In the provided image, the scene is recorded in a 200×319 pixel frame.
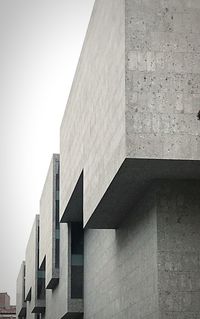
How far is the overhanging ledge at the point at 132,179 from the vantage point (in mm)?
20019

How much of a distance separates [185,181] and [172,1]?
5.16 m

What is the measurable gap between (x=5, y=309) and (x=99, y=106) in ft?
367

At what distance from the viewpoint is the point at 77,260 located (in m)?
39.0

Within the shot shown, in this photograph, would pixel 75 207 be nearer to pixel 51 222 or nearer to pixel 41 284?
pixel 51 222

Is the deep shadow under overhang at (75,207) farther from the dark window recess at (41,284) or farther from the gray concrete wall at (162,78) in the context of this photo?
the dark window recess at (41,284)

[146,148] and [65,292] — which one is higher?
[146,148]

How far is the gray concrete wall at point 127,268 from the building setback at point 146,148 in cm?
4

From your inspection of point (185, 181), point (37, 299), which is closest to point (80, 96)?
point (185, 181)

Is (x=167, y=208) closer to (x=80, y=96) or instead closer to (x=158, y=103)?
(x=158, y=103)

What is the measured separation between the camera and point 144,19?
67.4 ft

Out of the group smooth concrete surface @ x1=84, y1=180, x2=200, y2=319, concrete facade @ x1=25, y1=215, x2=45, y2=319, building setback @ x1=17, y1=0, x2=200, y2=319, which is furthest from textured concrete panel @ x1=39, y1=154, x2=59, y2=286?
smooth concrete surface @ x1=84, y1=180, x2=200, y2=319

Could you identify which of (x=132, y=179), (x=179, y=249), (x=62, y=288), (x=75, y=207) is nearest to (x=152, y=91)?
(x=132, y=179)

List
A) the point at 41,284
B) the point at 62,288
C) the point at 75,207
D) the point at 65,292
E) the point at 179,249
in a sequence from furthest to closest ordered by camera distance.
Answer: the point at 41,284 < the point at 62,288 < the point at 65,292 < the point at 75,207 < the point at 179,249

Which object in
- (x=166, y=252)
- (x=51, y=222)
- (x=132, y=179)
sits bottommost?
(x=166, y=252)
